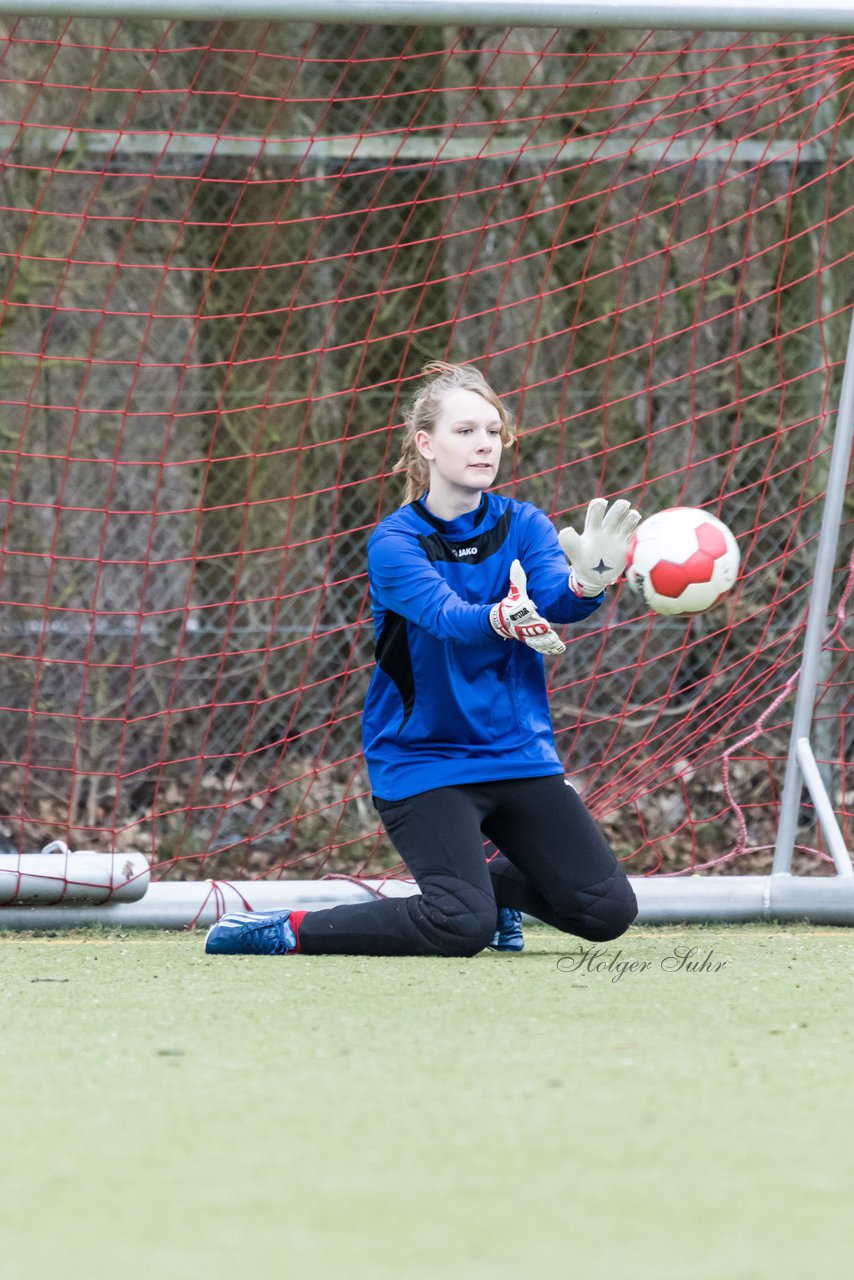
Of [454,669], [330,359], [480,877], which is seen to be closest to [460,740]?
[454,669]

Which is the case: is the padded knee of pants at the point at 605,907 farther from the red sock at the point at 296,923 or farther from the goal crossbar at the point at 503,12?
the goal crossbar at the point at 503,12

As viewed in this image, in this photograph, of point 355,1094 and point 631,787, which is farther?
point 631,787

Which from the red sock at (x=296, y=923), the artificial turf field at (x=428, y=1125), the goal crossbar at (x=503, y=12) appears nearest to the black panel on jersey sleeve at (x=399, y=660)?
the red sock at (x=296, y=923)

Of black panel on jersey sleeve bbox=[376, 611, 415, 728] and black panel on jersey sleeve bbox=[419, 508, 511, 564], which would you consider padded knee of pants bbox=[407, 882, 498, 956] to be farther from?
black panel on jersey sleeve bbox=[419, 508, 511, 564]

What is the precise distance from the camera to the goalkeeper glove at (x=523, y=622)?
9.90 feet

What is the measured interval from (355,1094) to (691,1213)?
583 mm

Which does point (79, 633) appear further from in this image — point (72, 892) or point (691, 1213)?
point (691, 1213)

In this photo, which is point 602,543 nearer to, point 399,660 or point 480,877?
point 399,660

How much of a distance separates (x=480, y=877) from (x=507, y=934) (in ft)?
0.94

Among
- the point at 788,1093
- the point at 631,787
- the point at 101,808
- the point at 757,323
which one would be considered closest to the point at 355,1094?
the point at 788,1093

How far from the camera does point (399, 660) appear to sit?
3.42 meters

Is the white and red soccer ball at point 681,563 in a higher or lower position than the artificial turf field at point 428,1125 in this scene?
higher

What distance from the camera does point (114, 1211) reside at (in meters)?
1.48

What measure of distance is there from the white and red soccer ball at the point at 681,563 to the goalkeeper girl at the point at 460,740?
0.34 ft
